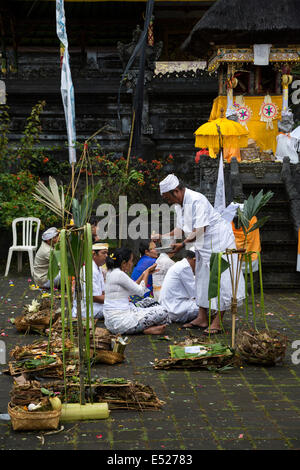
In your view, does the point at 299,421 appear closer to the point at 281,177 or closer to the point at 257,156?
the point at 281,177

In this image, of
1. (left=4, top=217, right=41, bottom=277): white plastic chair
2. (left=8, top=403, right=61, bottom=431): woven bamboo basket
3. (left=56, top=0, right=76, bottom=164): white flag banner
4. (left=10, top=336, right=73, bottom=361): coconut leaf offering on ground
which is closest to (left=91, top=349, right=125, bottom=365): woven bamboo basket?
(left=10, top=336, right=73, bottom=361): coconut leaf offering on ground

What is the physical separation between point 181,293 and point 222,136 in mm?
6531

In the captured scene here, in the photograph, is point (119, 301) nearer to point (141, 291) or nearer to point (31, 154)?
point (141, 291)

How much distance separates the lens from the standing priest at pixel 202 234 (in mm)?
7398

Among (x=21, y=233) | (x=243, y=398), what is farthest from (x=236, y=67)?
(x=243, y=398)

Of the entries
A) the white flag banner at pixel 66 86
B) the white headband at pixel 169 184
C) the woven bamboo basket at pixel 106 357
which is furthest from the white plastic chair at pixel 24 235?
the woven bamboo basket at pixel 106 357

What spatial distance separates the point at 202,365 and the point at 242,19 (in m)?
10.8

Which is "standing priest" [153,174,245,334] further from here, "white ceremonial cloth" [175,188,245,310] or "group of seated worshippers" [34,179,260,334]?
"group of seated worshippers" [34,179,260,334]

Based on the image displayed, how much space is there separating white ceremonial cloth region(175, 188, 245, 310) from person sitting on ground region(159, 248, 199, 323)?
47cm

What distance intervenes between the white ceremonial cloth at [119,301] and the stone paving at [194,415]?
42 centimetres

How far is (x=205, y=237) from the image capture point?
7.58 meters

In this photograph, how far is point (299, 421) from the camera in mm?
4652

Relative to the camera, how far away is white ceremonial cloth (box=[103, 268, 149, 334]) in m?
7.09

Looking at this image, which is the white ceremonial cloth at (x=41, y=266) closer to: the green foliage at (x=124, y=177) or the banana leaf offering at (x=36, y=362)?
the green foliage at (x=124, y=177)
